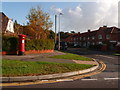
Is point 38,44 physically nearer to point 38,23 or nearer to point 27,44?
point 27,44

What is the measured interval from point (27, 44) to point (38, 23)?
533 inches

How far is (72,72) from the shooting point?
625 cm

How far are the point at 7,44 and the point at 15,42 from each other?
78 centimetres

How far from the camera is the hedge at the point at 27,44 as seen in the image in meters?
11.7

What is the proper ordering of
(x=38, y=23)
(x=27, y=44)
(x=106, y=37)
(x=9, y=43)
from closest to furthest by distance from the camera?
(x=9, y=43), (x=27, y=44), (x=38, y=23), (x=106, y=37)

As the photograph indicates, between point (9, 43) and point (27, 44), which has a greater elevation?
point (9, 43)

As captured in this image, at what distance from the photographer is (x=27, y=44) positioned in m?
13.2

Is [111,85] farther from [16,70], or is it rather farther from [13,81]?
[16,70]

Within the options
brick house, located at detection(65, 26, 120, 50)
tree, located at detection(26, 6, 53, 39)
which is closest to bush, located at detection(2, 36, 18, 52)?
tree, located at detection(26, 6, 53, 39)

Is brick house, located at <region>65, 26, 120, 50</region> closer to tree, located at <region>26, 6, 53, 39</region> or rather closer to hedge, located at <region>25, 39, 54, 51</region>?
tree, located at <region>26, 6, 53, 39</region>

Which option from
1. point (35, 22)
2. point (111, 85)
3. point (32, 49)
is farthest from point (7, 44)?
point (35, 22)

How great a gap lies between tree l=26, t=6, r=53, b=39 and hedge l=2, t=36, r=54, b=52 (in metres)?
10.3

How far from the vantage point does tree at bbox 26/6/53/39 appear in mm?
25859

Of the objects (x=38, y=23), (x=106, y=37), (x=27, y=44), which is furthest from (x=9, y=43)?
(x=106, y=37)
